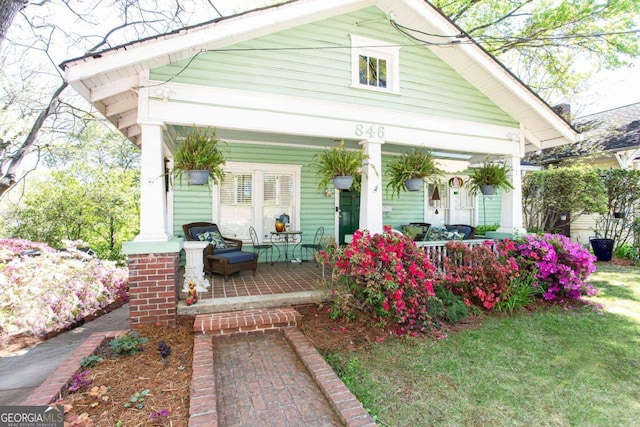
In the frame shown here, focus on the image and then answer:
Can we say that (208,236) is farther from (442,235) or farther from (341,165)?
(442,235)

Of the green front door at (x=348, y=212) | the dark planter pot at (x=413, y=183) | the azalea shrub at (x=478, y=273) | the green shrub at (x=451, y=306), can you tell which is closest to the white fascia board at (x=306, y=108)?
the dark planter pot at (x=413, y=183)

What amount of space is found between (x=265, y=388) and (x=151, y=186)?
2.71 metres

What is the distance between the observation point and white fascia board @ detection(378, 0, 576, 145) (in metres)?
5.01

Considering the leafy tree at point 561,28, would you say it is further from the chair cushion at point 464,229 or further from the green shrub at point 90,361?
the green shrub at point 90,361

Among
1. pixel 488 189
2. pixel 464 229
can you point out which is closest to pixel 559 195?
pixel 464 229

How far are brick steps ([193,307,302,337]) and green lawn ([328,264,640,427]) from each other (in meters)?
0.92

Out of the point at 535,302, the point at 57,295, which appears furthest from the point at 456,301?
the point at 57,295

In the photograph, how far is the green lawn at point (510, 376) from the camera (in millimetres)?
2432

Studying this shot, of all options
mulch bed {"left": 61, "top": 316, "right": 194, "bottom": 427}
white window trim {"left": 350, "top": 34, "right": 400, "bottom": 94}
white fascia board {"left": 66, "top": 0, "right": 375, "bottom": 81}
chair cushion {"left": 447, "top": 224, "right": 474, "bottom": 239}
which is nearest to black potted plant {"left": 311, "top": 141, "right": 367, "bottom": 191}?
white window trim {"left": 350, "top": 34, "right": 400, "bottom": 94}

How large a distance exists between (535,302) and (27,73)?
14216 mm

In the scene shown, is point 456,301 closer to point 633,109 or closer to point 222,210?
point 222,210

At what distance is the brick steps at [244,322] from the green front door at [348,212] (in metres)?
4.27

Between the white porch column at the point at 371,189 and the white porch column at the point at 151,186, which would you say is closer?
the white porch column at the point at 151,186

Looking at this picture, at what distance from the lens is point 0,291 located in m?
4.39
